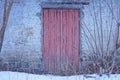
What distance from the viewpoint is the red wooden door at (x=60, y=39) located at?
1233 cm

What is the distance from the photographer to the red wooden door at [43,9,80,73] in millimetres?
12328

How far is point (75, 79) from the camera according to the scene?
9.76 meters

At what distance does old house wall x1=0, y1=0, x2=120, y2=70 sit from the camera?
12.2 metres

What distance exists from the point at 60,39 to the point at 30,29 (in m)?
1.05

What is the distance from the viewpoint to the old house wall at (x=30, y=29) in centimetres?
1219

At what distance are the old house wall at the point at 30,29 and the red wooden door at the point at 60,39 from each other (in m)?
0.21

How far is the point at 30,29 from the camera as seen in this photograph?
12.3 m

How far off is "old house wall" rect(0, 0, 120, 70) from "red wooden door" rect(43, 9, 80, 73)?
205 mm

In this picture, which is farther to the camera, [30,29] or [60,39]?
[60,39]

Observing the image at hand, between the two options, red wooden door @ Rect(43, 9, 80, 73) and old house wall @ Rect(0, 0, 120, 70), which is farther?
red wooden door @ Rect(43, 9, 80, 73)

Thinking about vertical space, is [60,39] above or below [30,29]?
below

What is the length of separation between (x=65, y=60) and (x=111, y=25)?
190 cm

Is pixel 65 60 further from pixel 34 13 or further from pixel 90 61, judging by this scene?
pixel 34 13

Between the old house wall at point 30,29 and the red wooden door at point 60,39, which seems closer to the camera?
the old house wall at point 30,29
